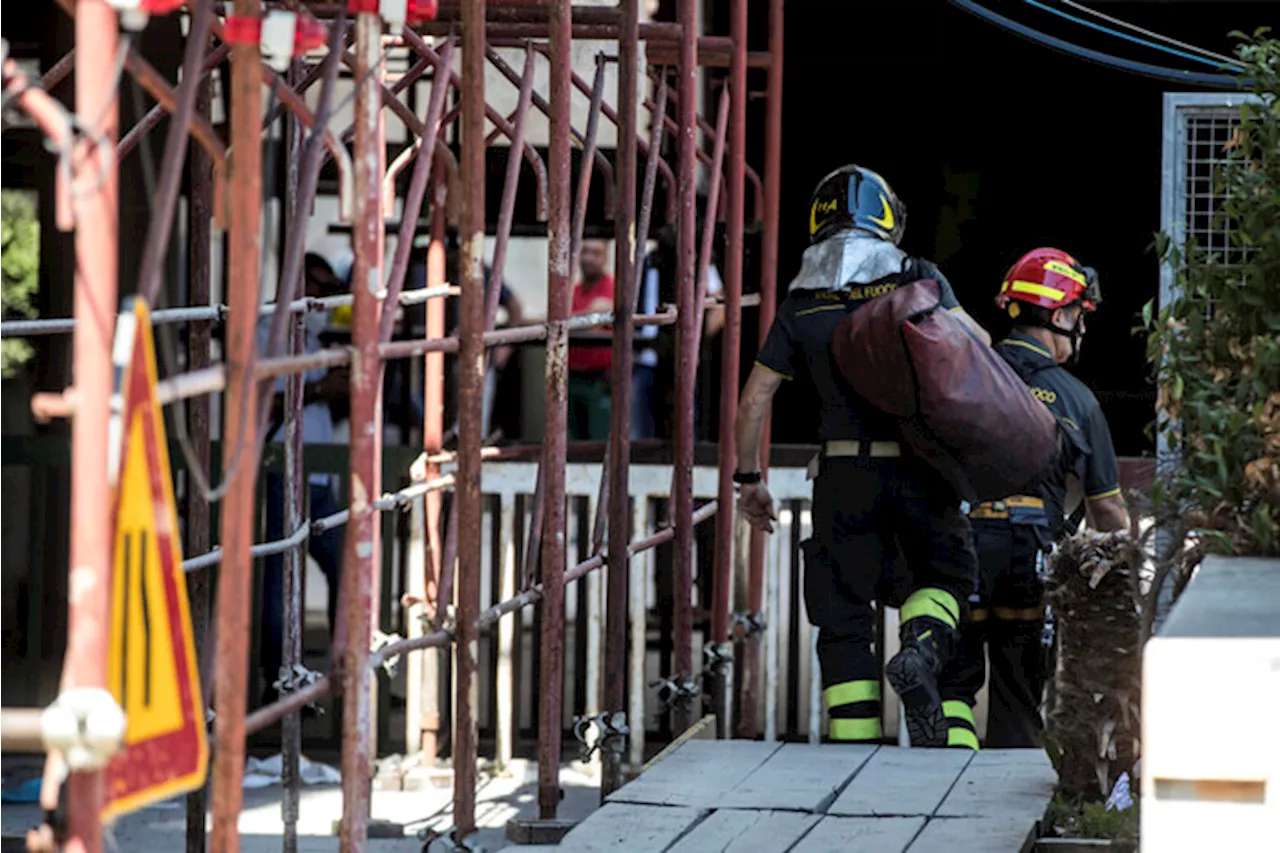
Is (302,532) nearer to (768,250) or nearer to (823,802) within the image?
(823,802)

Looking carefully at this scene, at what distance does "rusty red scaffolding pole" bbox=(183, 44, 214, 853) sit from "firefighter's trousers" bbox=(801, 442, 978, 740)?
1.92 meters

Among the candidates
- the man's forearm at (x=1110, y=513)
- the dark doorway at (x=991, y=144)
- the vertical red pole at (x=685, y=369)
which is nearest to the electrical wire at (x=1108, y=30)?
the dark doorway at (x=991, y=144)

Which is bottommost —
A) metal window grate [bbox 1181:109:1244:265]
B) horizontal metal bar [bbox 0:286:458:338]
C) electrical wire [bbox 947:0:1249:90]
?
horizontal metal bar [bbox 0:286:458:338]

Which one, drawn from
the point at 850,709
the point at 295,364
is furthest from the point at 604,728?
the point at 295,364

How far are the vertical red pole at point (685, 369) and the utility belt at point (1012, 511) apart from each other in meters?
1.09

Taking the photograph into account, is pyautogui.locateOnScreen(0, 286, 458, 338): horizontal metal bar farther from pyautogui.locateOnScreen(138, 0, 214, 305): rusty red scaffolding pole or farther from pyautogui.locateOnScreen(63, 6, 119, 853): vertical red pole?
pyautogui.locateOnScreen(63, 6, 119, 853): vertical red pole

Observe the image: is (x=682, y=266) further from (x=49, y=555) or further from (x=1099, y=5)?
(x=1099, y=5)

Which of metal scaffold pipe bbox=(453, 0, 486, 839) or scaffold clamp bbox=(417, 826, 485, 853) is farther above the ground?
metal scaffold pipe bbox=(453, 0, 486, 839)

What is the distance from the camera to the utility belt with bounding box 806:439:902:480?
691 centimetres

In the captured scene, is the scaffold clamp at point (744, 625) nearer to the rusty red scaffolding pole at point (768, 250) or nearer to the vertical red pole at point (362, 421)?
the rusty red scaffolding pole at point (768, 250)

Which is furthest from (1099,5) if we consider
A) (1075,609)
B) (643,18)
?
(1075,609)

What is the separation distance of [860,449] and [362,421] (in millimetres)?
2878

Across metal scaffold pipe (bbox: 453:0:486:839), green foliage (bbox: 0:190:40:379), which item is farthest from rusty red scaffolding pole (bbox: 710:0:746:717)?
green foliage (bbox: 0:190:40:379)

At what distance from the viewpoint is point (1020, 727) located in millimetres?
8094
